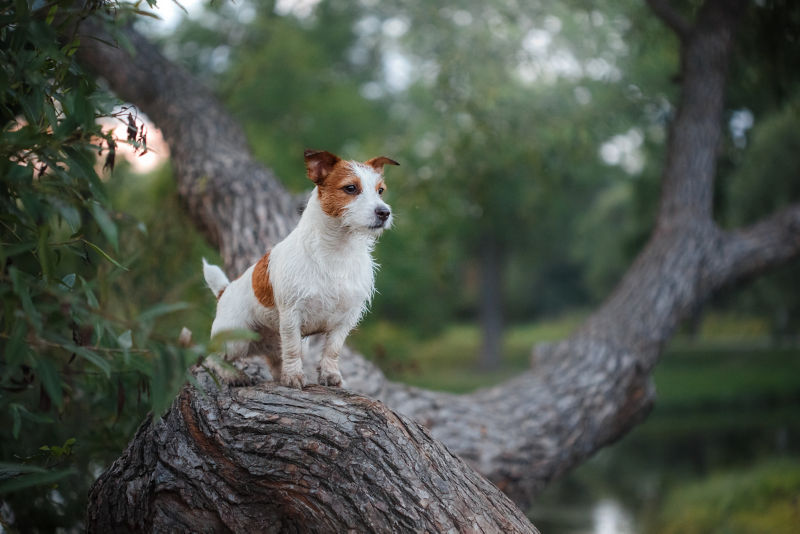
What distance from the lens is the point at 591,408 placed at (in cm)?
468

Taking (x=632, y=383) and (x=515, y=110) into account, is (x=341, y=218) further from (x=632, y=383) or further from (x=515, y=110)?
(x=515, y=110)

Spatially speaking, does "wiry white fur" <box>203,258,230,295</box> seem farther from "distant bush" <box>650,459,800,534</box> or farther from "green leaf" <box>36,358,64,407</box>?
"distant bush" <box>650,459,800,534</box>

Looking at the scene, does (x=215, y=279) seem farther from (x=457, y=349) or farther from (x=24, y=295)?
(x=457, y=349)

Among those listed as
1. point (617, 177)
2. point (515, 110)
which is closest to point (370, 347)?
point (515, 110)

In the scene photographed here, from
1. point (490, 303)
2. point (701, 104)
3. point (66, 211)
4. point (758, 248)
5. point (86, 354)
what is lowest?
point (86, 354)

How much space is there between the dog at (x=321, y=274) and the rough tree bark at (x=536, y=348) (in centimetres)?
23

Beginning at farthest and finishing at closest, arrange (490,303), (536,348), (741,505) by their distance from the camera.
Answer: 1. (490,303)
2. (741,505)
3. (536,348)

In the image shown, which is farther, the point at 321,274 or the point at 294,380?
the point at 294,380

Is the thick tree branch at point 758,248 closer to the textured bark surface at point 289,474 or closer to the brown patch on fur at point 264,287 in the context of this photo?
the textured bark surface at point 289,474

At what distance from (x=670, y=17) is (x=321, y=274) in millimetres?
4811

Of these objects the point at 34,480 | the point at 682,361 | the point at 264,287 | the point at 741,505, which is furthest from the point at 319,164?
the point at 682,361

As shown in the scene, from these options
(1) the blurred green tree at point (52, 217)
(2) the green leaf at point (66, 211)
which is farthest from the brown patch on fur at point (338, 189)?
(2) the green leaf at point (66, 211)

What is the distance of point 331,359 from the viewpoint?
9.00 feet

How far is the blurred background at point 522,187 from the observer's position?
656cm
